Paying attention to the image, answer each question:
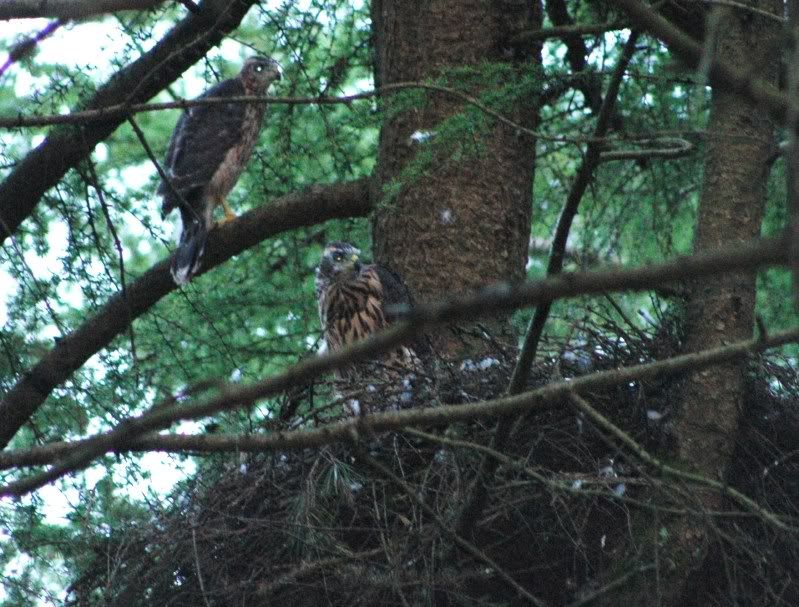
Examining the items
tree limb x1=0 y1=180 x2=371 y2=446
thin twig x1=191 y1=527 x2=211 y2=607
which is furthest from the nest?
tree limb x1=0 y1=180 x2=371 y2=446

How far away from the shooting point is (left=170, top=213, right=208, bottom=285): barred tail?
619 centimetres

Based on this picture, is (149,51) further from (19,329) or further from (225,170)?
(225,170)

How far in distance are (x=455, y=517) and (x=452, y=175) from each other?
2184mm

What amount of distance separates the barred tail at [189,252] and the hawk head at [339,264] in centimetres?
58

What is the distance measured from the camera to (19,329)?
5789mm

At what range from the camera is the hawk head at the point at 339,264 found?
21.7 feet

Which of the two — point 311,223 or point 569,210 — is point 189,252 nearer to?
point 311,223

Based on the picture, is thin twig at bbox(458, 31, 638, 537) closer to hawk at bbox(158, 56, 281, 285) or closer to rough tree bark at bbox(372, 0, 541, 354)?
rough tree bark at bbox(372, 0, 541, 354)

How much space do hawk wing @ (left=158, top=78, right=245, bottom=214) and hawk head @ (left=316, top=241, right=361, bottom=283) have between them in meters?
1.39

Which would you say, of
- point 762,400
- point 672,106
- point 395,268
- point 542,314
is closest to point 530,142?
point 395,268

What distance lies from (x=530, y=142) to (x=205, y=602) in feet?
8.64

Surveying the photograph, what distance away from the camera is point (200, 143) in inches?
322

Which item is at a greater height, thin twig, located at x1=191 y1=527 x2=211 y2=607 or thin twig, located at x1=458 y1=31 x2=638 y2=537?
thin twig, located at x1=458 y1=31 x2=638 y2=537

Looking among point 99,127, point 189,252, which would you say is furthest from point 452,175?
point 99,127
